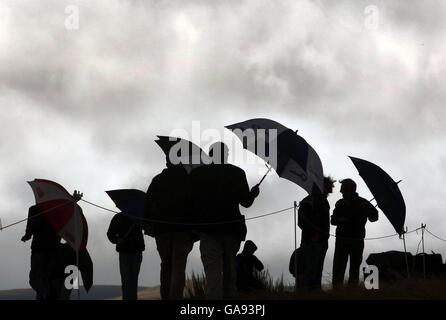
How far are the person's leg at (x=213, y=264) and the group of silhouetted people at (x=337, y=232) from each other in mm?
2558

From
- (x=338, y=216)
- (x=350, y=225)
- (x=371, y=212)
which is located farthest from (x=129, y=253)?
(x=371, y=212)

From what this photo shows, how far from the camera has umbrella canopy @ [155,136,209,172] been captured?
909 centimetres

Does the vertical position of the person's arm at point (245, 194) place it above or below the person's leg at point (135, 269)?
above

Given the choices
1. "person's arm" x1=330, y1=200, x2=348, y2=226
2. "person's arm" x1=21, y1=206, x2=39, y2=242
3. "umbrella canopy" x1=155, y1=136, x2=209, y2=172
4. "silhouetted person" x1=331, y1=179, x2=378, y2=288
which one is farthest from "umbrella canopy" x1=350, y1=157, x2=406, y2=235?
"person's arm" x1=21, y1=206, x2=39, y2=242

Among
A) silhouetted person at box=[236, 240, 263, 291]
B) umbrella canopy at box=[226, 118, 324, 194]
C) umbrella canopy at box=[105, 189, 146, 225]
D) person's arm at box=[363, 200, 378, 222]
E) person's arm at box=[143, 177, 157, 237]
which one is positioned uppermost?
umbrella canopy at box=[226, 118, 324, 194]

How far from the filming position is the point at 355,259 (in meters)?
11.3

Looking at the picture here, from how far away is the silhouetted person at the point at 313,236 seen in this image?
10.9 meters

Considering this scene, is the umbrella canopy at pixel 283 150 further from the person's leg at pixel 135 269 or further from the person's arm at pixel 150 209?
the person's leg at pixel 135 269

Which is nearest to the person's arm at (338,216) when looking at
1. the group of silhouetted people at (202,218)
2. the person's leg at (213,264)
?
the group of silhouetted people at (202,218)

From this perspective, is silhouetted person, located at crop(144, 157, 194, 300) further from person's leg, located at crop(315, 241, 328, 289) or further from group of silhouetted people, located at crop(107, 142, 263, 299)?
person's leg, located at crop(315, 241, 328, 289)

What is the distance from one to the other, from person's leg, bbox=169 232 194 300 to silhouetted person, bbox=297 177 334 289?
7.98ft
